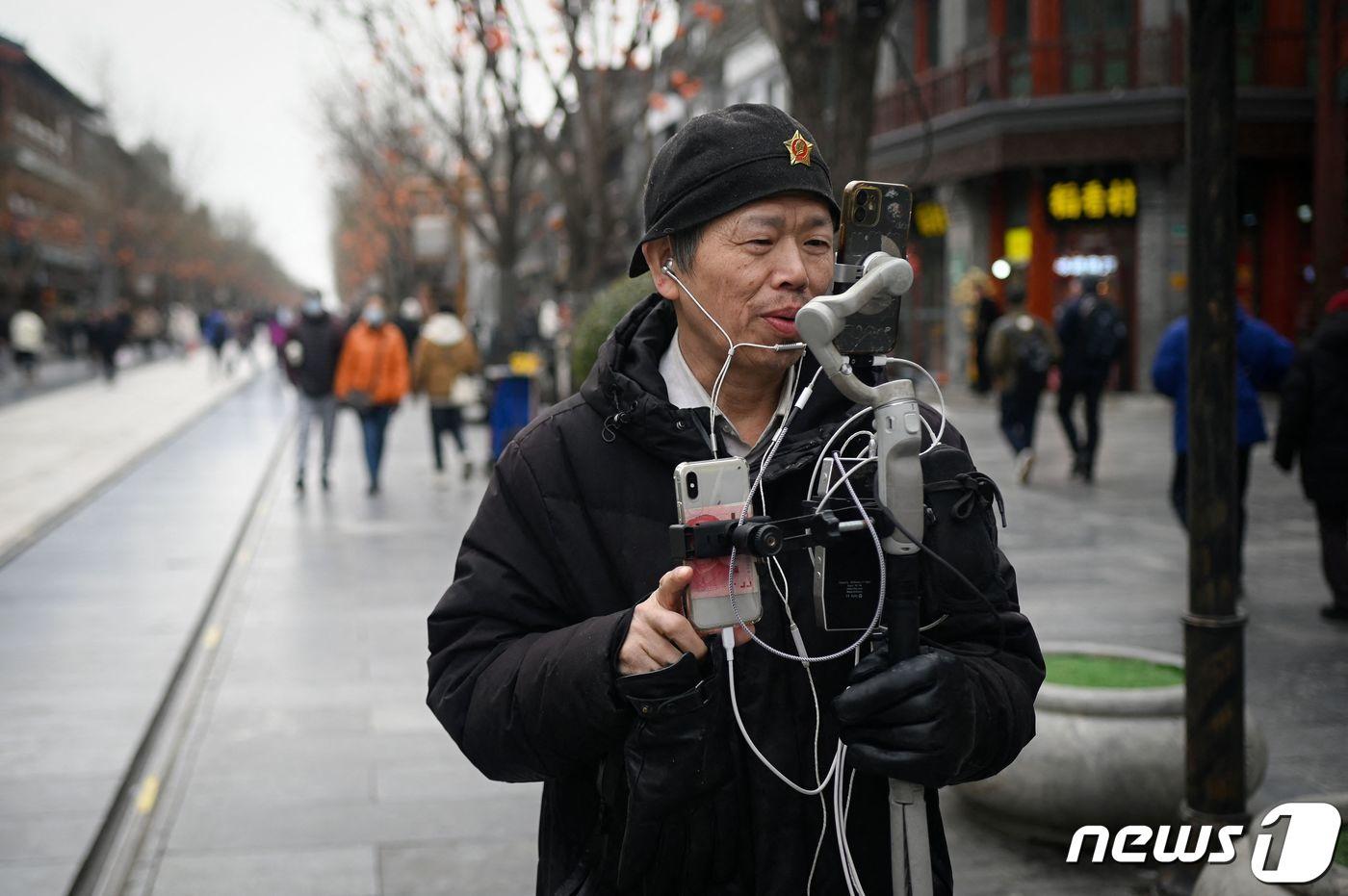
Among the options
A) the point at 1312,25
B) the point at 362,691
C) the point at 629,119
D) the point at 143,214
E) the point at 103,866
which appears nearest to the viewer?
the point at 103,866

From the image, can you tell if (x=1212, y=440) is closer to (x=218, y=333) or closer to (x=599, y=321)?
(x=599, y=321)

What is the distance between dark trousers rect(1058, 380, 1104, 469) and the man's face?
12510 mm

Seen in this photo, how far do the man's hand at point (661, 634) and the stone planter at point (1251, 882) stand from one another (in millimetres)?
1783

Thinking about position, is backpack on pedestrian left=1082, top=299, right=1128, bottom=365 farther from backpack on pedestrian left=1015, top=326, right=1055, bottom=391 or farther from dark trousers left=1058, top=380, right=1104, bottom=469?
backpack on pedestrian left=1015, top=326, right=1055, bottom=391

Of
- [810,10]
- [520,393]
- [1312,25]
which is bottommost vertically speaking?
[520,393]

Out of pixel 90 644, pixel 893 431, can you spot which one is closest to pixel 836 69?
pixel 90 644

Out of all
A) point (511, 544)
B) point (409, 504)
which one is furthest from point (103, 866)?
point (409, 504)

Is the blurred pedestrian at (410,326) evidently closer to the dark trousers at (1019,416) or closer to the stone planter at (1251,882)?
the dark trousers at (1019,416)

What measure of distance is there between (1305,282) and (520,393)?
15254mm

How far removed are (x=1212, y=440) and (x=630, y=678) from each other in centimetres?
260

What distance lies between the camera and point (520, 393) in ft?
48.1

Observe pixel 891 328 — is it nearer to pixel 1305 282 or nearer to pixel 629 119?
pixel 629 119

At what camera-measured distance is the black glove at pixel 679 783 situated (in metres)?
1.84

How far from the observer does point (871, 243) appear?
70.6 inches
